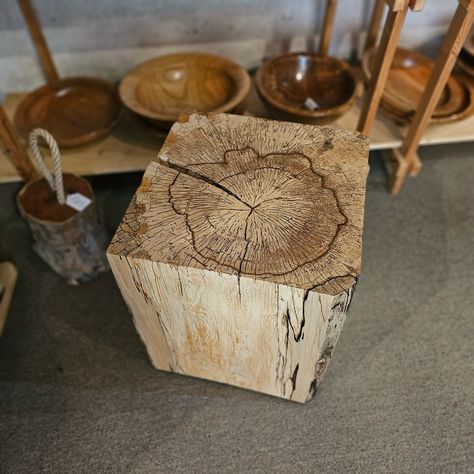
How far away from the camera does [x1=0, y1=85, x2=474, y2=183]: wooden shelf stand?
146cm

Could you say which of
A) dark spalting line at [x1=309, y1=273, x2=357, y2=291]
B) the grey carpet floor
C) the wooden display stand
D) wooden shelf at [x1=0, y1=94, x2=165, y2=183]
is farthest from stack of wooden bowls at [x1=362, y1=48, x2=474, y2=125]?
dark spalting line at [x1=309, y1=273, x2=357, y2=291]

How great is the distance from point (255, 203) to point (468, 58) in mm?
1105

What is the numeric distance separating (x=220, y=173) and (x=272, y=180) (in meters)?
0.11

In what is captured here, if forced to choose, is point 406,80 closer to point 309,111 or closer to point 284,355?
point 309,111

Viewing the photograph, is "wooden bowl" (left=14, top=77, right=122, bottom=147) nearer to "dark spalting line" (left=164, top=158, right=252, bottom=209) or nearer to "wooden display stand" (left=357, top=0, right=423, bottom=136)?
"dark spalting line" (left=164, top=158, right=252, bottom=209)

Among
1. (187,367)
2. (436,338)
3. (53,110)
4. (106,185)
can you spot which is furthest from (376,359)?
(53,110)

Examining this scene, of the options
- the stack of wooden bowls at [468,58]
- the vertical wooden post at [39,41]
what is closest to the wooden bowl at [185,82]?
the vertical wooden post at [39,41]

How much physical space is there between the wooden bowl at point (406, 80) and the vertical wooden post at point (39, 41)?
107cm

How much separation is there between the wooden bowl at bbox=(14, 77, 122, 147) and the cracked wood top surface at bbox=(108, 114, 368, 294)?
586mm

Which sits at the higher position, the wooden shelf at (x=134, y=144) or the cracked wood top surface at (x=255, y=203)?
the cracked wood top surface at (x=255, y=203)

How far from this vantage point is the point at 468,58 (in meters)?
1.53

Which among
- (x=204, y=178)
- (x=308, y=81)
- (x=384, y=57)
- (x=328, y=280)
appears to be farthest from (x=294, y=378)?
(x=308, y=81)

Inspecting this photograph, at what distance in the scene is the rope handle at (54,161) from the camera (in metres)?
1.13

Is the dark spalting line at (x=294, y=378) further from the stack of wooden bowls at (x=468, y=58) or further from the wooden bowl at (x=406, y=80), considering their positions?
the stack of wooden bowls at (x=468, y=58)
